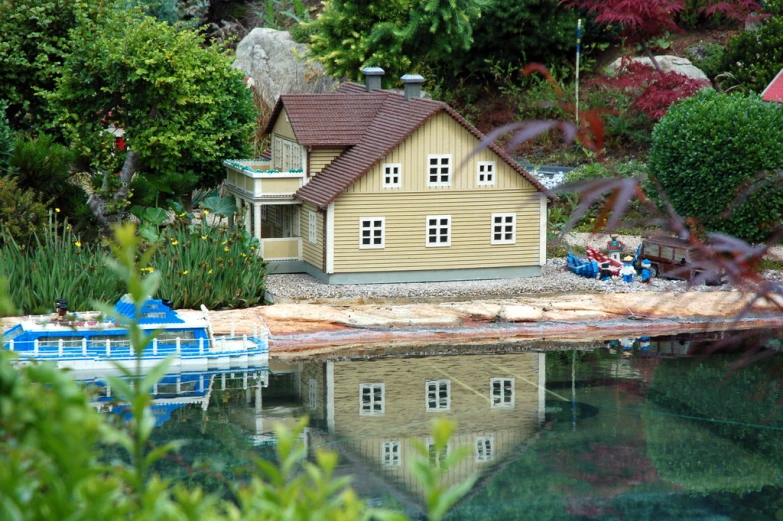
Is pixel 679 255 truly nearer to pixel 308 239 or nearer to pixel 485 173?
→ pixel 485 173

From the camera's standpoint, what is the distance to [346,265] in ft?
72.7

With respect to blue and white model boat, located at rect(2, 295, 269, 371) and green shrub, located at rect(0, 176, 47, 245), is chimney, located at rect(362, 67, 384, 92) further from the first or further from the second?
blue and white model boat, located at rect(2, 295, 269, 371)

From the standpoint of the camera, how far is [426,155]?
2233 centimetres

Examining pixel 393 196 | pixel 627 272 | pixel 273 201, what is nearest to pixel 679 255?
pixel 627 272

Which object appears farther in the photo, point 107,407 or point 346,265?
point 346,265

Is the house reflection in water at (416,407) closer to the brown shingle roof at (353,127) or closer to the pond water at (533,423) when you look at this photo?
the pond water at (533,423)

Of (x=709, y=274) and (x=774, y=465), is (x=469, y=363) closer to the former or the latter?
(x=774, y=465)

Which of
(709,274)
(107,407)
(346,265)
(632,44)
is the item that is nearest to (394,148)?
(346,265)

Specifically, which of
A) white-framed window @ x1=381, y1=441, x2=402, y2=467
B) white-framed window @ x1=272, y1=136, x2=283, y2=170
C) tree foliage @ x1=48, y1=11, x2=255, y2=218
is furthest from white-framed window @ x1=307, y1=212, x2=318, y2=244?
white-framed window @ x1=381, y1=441, x2=402, y2=467

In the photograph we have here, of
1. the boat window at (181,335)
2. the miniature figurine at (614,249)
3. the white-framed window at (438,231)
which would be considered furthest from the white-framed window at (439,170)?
the boat window at (181,335)

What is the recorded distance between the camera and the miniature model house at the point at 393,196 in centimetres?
2211

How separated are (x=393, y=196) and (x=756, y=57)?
14256 millimetres

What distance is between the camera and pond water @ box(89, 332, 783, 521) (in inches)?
513

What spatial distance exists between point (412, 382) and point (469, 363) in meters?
1.61
